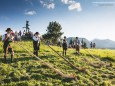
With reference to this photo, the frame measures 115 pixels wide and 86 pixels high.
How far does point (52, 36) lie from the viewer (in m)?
114

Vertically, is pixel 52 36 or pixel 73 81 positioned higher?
pixel 52 36

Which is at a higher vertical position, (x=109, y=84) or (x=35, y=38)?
(x=35, y=38)

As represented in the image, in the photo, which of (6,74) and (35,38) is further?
(35,38)

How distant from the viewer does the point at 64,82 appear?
17766mm

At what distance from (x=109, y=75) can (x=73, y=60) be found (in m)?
5.91

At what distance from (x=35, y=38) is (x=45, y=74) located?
23.1 feet

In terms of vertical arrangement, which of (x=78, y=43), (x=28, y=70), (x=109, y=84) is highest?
(x=78, y=43)

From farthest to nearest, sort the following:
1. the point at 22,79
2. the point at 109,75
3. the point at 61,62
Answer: the point at 61,62 → the point at 109,75 → the point at 22,79

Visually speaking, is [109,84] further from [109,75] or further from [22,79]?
[22,79]

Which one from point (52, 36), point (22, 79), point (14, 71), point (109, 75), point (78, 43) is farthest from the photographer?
point (52, 36)

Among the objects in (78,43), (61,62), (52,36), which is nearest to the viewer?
(61,62)

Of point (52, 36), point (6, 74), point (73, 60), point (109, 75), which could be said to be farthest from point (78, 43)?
point (52, 36)

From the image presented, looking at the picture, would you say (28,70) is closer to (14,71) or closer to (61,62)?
(14,71)

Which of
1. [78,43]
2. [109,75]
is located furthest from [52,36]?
[109,75]
